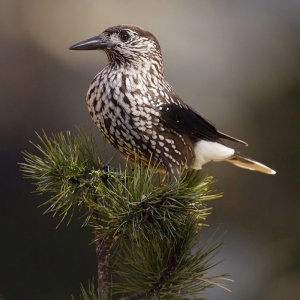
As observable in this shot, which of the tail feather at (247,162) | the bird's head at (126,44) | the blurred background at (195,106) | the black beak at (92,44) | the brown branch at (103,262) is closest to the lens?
the brown branch at (103,262)

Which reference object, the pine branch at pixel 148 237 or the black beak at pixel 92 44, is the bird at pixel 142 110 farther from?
the pine branch at pixel 148 237

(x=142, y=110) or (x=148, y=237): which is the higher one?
(x=142, y=110)

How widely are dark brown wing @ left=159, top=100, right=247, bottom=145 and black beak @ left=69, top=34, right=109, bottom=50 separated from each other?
0.95ft

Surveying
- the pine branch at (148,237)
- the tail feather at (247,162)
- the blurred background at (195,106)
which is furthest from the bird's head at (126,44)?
the blurred background at (195,106)

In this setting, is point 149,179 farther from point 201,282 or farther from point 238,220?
point 238,220

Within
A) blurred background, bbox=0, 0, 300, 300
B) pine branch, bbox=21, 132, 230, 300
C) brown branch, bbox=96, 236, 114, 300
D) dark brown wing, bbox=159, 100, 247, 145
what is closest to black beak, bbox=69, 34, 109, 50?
dark brown wing, bbox=159, 100, 247, 145

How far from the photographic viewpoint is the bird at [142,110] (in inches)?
109

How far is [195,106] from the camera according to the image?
541 centimetres

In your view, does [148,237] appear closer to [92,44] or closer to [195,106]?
[92,44]

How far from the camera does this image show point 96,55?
566 centimetres

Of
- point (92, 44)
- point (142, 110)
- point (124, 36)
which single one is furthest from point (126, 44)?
point (142, 110)

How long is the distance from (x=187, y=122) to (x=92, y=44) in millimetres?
441

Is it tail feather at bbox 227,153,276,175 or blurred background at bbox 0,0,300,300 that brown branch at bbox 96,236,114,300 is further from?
blurred background at bbox 0,0,300,300

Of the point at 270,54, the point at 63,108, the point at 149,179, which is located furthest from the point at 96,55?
the point at 149,179
